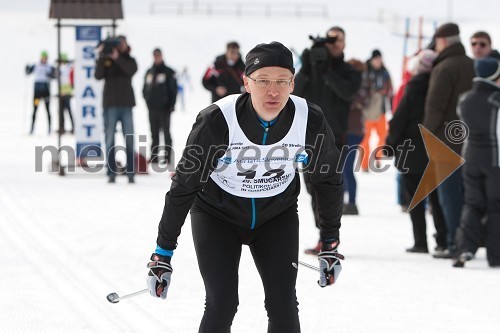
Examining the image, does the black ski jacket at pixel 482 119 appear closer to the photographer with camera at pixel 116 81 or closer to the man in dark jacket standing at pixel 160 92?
the photographer with camera at pixel 116 81

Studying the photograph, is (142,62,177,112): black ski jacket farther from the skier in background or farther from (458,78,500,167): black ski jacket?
(458,78,500,167): black ski jacket

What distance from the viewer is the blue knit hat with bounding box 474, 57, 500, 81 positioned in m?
7.41

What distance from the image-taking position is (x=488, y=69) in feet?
24.3

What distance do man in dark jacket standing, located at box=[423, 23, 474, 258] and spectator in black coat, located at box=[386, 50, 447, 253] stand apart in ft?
0.65

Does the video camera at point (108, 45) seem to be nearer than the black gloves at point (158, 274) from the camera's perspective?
No

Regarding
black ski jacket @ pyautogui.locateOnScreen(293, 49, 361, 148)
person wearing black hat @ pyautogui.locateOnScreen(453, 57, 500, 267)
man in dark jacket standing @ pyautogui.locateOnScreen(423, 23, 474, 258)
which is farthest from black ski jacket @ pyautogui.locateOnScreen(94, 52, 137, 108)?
person wearing black hat @ pyautogui.locateOnScreen(453, 57, 500, 267)

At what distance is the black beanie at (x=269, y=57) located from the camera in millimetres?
4109

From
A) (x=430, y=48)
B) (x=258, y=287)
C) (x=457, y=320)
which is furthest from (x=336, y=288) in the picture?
(x=430, y=48)

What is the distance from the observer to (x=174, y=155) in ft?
55.7

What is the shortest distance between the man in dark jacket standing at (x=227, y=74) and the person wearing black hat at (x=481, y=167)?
5.06 m

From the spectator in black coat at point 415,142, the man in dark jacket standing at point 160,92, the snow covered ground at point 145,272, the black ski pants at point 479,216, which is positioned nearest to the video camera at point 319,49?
the spectator in black coat at point 415,142

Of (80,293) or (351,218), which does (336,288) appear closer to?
(80,293)

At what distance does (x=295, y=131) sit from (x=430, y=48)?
4943mm

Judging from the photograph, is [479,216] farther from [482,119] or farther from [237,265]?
[237,265]
